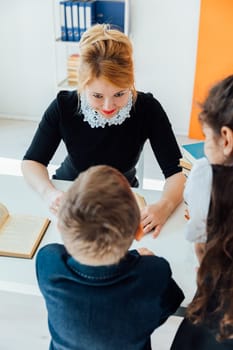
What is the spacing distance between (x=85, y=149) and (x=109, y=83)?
1.14ft

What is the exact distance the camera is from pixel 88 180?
2.39 feet

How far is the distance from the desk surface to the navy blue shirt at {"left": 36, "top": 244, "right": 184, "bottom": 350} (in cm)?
10

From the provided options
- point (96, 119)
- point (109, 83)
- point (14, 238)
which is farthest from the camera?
point (96, 119)

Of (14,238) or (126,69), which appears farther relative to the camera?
(126,69)

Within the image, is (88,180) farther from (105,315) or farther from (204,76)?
(204,76)

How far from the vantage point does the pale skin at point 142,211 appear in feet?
3.87

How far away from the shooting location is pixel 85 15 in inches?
110

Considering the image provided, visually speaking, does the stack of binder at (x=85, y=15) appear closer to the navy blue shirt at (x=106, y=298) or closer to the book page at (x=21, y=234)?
the book page at (x=21, y=234)

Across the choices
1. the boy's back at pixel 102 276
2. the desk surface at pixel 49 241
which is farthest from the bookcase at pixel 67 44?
the boy's back at pixel 102 276

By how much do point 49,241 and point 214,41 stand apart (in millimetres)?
2404

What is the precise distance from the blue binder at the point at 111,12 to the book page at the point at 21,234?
82.0 inches

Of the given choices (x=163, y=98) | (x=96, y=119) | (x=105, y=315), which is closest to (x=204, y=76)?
(x=163, y=98)

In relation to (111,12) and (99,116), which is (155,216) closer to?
(99,116)

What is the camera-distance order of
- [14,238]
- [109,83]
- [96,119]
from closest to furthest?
[14,238] < [109,83] < [96,119]
